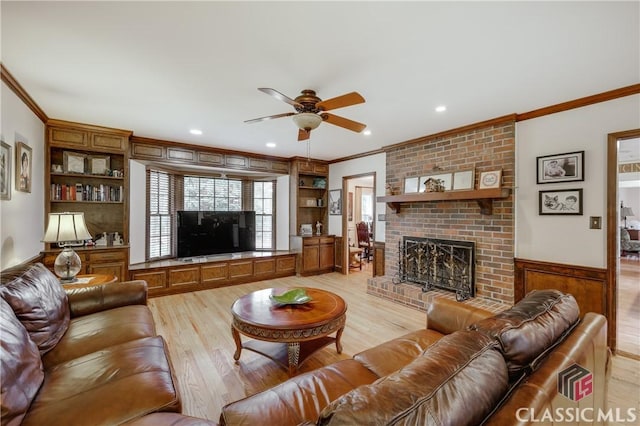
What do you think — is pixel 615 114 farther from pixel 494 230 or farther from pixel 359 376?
pixel 359 376

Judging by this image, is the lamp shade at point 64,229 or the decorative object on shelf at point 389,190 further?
the decorative object on shelf at point 389,190

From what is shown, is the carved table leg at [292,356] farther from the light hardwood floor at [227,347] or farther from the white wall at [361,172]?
the white wall at [361,172]

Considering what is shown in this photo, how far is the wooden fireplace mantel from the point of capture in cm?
322

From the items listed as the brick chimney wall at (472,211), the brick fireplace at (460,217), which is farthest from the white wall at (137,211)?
the brick chimney wall at (472,211)

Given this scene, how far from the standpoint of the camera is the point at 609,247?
2672 mm

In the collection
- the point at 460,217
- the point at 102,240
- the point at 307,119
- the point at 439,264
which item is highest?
the point at 307,119

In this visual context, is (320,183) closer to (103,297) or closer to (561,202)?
(561,202)

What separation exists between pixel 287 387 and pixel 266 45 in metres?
2.05

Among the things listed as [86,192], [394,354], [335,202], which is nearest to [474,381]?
[394,354]

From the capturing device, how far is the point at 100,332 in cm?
188

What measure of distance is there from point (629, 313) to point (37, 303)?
5865 mm

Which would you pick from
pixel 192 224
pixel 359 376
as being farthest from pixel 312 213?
pixel 359 376

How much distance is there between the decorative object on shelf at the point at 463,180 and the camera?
3648mm

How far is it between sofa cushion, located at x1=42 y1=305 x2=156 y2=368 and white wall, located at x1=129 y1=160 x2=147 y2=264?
7.74 ft
